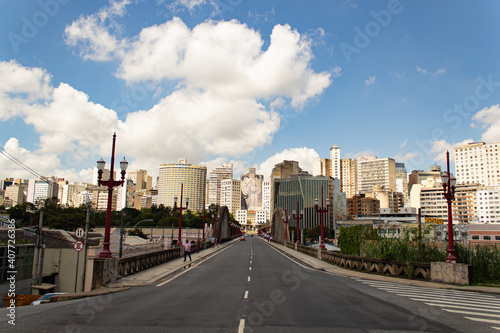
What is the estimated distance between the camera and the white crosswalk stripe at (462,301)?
415 inches

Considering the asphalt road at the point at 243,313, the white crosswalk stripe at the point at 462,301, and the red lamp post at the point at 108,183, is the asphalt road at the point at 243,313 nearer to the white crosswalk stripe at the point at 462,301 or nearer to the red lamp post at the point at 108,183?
the white crosswalk stripe at the point at 462,301

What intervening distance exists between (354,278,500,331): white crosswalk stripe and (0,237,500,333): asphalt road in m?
0.33

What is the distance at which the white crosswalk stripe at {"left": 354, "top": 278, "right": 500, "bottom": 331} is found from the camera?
10.6 metres

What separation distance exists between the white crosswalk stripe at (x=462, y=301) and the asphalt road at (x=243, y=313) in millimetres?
334

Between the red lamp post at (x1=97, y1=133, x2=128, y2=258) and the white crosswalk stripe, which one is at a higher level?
the red lamp post at (x1=97, y1=133, x2=128, y2=258)

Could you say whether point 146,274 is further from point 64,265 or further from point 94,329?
point 64,265

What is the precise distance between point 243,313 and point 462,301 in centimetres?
826

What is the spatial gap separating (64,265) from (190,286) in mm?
23525
